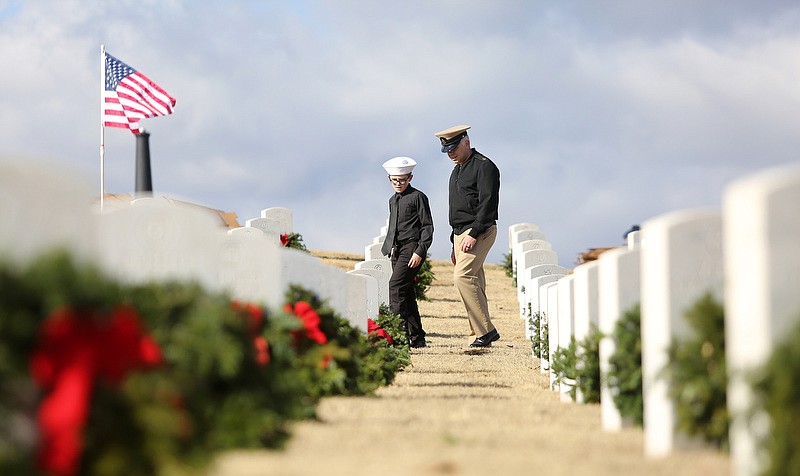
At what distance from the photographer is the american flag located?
1798 centimetres

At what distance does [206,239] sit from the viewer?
6.54m

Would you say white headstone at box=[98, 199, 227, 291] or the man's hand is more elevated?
the man's hand

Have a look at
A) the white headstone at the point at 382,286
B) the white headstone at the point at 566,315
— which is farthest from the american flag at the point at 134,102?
the white headstone at the point at 566,315

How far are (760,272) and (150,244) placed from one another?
3457 millimetres

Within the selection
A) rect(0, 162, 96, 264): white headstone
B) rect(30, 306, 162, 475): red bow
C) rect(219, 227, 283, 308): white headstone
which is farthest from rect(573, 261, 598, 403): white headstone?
rect(30, 306, 162, 475): red bow

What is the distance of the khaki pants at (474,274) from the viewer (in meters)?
13.3

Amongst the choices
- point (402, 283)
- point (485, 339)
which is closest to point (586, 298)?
point (485, 339)

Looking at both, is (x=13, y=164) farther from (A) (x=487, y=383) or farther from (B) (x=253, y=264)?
(A) (x=487, y=383)

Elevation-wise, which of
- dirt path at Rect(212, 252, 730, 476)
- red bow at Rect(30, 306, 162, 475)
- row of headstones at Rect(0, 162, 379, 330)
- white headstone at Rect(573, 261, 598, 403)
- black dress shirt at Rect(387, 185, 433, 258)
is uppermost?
black dress shirt at Rect(387, 185, 433, 258)

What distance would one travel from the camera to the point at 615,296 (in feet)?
22.0

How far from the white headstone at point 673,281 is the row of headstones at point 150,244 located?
2.15 m

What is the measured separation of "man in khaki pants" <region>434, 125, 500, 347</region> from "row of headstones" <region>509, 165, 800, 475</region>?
5226mm

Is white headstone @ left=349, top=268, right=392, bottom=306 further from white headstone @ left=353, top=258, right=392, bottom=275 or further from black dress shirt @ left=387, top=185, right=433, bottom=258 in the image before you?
white headstone @ left=353, top=258, right=392, bottom=275

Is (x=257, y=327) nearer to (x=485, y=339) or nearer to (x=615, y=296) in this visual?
(x=615, y=296)
